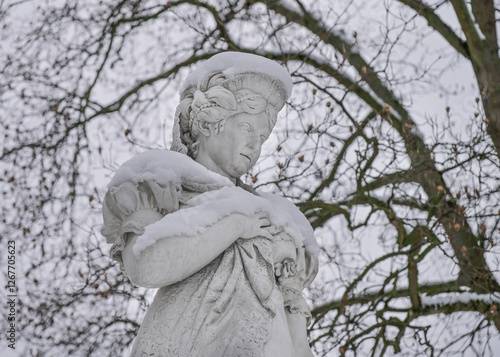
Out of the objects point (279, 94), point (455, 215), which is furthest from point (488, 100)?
point (279, 94)

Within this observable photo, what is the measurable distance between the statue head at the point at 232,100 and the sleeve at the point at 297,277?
0.49 metres

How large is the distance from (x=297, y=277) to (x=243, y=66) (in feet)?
3.18

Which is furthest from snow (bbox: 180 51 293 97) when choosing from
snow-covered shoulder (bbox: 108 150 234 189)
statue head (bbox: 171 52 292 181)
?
snow-covered shoulder (bbox: 108 150 234 189)

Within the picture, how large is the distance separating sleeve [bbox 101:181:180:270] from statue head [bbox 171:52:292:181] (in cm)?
42

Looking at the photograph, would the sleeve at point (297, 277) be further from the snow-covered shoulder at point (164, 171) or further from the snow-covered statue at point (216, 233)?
the snow-covered shoulder at point (164, 171)

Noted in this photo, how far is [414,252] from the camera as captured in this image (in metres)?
7.47

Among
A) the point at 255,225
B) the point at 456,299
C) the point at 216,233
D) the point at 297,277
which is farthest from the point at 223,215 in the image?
the point at 456,299

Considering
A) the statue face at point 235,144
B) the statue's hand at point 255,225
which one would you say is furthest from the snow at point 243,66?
the statue's hand at point 255,225

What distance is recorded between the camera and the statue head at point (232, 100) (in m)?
Answer: 3.70

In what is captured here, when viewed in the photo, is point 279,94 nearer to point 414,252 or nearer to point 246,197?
point 246,197

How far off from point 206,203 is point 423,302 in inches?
186

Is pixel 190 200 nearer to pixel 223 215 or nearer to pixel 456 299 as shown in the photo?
pixel 223 215

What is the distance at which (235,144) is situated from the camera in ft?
12.1

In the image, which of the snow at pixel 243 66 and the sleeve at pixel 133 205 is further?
the snow at pixel 243 66
